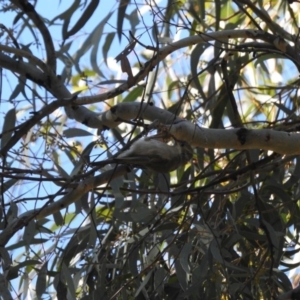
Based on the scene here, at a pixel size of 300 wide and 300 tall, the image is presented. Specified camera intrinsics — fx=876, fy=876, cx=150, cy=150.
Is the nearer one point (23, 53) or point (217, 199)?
point (23, 53)

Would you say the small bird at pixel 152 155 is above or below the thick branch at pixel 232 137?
below

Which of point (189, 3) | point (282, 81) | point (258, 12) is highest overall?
point (282, 81)

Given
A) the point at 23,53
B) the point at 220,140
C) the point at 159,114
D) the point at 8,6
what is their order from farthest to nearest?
the point at 8,6 < the point at 23,53 < the point at 159,114 < the point at 220,140

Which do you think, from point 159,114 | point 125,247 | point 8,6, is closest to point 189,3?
point 8,6

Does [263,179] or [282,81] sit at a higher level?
[282,81]

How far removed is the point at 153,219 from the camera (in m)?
1.66

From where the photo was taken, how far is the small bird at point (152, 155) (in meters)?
1.14

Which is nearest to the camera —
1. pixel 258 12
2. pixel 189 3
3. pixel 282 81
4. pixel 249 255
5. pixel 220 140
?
pixel 220 140

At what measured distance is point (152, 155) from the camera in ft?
3.76

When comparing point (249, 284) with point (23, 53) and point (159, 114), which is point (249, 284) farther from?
point (23, 53)

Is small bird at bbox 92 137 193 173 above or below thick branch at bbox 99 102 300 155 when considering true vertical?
below

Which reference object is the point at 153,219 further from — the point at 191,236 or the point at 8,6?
the point at 8,6

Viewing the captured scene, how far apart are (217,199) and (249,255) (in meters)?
0.13

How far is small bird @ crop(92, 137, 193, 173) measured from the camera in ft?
3.74
